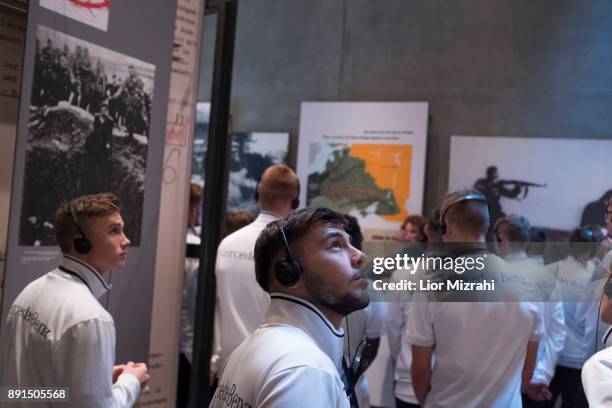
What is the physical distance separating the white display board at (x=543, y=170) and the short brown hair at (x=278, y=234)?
372 centimetres

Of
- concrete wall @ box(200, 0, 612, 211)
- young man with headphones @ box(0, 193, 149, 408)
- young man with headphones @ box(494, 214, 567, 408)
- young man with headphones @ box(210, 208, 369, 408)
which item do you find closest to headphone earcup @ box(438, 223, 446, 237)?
young man with headphones @ box(494, 214, 567, 408)

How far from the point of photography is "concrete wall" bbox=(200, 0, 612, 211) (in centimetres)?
488

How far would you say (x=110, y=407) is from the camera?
5.62ft

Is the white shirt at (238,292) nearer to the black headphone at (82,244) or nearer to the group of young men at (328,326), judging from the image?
the group of young men at (328,326)

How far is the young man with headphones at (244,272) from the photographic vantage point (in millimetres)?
2605

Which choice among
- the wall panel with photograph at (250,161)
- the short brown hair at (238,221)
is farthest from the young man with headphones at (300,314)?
the wall panel with photograph at (250,161)

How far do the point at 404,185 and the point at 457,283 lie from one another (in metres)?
3.63

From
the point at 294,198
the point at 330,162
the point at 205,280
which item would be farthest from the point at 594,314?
the point at 330,162

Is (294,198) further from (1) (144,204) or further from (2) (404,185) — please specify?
(2) (404,185)

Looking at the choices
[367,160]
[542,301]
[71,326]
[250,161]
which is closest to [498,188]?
[367,160]

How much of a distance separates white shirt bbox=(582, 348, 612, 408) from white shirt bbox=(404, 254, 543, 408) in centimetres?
32

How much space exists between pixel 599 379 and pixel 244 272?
5.05 ft

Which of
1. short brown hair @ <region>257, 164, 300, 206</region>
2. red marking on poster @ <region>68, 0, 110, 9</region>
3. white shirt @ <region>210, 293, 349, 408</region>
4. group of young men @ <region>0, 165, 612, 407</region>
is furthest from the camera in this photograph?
short brown hair @ <region>257, 164, 300, 206</region>

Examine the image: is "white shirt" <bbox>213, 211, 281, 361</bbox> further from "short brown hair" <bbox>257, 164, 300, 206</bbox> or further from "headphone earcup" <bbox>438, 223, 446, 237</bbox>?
"headphone earcup" <bbox>438, 223, 446, 237</bbox>
